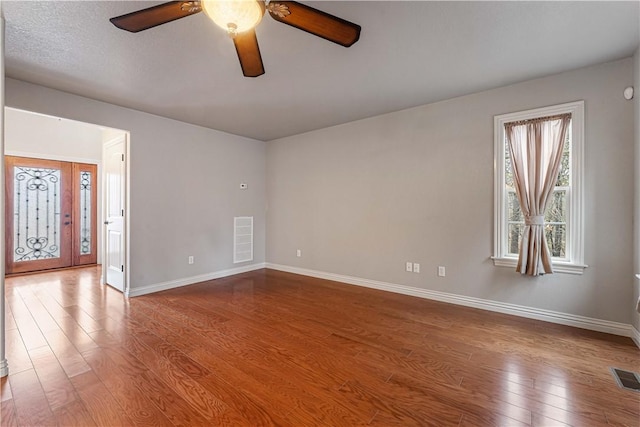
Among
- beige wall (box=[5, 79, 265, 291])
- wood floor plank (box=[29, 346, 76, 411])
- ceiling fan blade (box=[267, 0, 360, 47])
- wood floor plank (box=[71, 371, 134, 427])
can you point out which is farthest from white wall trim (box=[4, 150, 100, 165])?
ceiling fan blade (box=[267, 0, 360, 47])

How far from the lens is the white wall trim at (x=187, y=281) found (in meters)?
3.81

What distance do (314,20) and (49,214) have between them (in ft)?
21.0

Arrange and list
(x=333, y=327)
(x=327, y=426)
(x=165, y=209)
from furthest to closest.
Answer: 1. (x=165, y=209)
2. (x=333, y=327)
3. (x=327, y=426)

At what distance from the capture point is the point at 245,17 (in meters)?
1.48

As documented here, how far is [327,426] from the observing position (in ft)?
4.98

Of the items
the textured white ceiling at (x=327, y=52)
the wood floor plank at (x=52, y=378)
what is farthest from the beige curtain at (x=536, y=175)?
the wood floor plank at (x=52, y=378)

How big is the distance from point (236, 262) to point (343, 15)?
13.8 feet

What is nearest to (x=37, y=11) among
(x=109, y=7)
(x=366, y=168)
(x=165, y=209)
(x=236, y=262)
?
(x=109, y=7)

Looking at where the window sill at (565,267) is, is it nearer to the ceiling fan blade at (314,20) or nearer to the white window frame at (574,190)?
the white window frame at (574,190)

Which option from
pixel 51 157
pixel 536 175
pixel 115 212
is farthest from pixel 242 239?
pixel 536 175

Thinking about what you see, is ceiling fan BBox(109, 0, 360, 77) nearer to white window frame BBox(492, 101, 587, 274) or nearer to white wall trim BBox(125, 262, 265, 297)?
white window frame BBox(492, 101, 587, 274)

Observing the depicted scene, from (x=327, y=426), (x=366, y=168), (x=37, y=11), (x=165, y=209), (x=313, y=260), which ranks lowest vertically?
(x=327, y=426)

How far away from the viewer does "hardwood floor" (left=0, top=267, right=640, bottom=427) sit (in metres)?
1.62

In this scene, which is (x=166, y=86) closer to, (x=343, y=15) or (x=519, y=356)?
(x=343, y=15)
